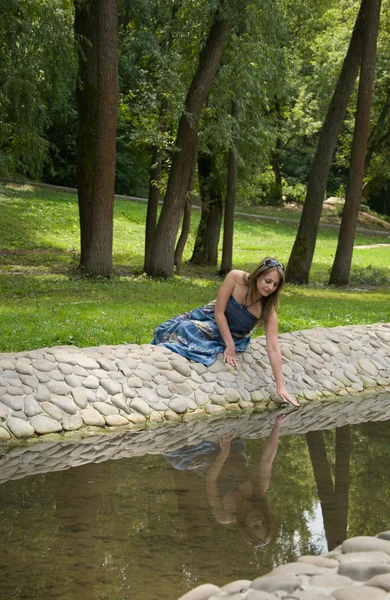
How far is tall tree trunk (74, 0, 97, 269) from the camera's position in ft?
68.0

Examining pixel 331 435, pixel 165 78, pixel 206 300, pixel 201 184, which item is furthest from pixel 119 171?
pixel 331 435

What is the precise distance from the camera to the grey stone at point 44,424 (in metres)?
8.95

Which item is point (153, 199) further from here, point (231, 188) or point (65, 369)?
point (65, 369)

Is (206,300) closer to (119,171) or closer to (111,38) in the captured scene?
(111,38)

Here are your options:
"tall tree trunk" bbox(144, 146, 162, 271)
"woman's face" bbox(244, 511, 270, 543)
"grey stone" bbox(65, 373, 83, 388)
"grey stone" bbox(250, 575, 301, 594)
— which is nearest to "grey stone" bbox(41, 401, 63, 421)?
"grey stone" bbox(65, 373, 83, 388)

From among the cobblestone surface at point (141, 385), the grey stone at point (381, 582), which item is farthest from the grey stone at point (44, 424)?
the grey stone at point (381, 582)

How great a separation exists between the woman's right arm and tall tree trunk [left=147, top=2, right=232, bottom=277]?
1072cm

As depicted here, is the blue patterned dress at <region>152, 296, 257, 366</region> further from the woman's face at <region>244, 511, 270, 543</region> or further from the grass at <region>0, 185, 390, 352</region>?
the woman's face at <region>244, 511, 270, 543</region>

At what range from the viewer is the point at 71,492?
726 cm

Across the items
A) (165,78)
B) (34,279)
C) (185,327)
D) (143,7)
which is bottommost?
(34,279)

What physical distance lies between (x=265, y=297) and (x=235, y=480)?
2.74m

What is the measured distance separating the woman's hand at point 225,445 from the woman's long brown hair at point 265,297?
1519 mm

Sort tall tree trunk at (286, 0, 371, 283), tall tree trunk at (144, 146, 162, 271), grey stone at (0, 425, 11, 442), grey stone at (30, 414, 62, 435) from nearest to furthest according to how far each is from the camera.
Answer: grey stone at (0, 425, 11, 442) → grey stone at (30, 414, 62, 435) → tall tree trunk at (286, 0, 371, 283) → tall tree trunk at (144, 146, 162, 271)

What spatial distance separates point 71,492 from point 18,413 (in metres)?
1.91
